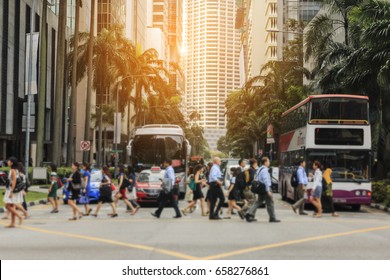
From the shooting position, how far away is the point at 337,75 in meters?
34.5

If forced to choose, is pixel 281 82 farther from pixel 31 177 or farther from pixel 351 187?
pixel 351 187

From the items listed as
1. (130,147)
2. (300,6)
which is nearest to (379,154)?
(130,147)

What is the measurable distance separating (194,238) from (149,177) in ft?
43.1

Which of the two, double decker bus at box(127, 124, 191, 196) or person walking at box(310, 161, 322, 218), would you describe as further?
double decker bus at box(127, 124, 191, 196)

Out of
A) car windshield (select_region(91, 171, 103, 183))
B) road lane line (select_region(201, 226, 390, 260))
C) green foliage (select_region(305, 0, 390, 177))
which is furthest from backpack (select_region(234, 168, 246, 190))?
green foliage (select_region(305, 0, 390, 177))

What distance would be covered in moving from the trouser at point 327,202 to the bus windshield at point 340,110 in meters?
3.02

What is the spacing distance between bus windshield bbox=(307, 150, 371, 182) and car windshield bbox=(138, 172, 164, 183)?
6.50m

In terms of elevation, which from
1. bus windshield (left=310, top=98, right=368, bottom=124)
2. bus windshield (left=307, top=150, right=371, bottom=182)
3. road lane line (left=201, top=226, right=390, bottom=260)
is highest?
bus windshield (left=310, top=98, right=368, bottom=124)

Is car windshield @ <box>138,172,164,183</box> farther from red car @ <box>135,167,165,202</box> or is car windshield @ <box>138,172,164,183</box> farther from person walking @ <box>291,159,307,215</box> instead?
person walking @ <box>291,159,307,215</box>

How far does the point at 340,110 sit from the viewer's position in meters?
24.2

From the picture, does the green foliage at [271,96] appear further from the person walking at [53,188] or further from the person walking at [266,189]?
the person walking at [266,189]

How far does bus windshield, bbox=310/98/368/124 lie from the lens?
24125 mm

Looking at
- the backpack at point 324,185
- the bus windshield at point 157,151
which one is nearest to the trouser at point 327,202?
the backpack at point 324,185

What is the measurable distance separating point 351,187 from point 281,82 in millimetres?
38769
